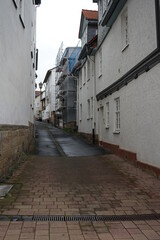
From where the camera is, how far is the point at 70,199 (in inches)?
237

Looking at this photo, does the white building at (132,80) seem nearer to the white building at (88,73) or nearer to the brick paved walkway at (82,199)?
the brick paved walkway at (82,199)

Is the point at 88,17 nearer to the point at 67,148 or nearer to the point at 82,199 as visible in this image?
the point at 67,148

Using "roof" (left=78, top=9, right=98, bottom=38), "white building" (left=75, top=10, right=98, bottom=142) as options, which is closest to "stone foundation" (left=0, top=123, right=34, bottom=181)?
"white building" (left=75, top=10, right=98, bottom=142)

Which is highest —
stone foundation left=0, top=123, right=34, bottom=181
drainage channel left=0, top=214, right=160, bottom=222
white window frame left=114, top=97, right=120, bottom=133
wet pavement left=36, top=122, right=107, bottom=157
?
white window frame left=114, top=97, right=120, bottom=133

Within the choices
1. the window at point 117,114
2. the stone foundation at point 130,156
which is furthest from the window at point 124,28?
the stone foundation at point 130,156

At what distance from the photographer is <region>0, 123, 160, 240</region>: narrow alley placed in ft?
14.0

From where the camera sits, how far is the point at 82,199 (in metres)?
6.04

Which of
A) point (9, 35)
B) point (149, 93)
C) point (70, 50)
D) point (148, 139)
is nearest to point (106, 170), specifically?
A: point (148, 139)

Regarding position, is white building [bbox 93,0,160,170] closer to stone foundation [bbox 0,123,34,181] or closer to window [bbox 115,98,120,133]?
window [bbox 115,98,120,133]

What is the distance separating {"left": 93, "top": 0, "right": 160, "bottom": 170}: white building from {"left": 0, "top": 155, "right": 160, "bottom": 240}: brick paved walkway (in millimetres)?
1150

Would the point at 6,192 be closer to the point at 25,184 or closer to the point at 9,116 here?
the point at 25,184

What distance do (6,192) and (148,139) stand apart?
468 cm

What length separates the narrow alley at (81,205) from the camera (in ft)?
14.0

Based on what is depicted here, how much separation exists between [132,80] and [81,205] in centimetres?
635
